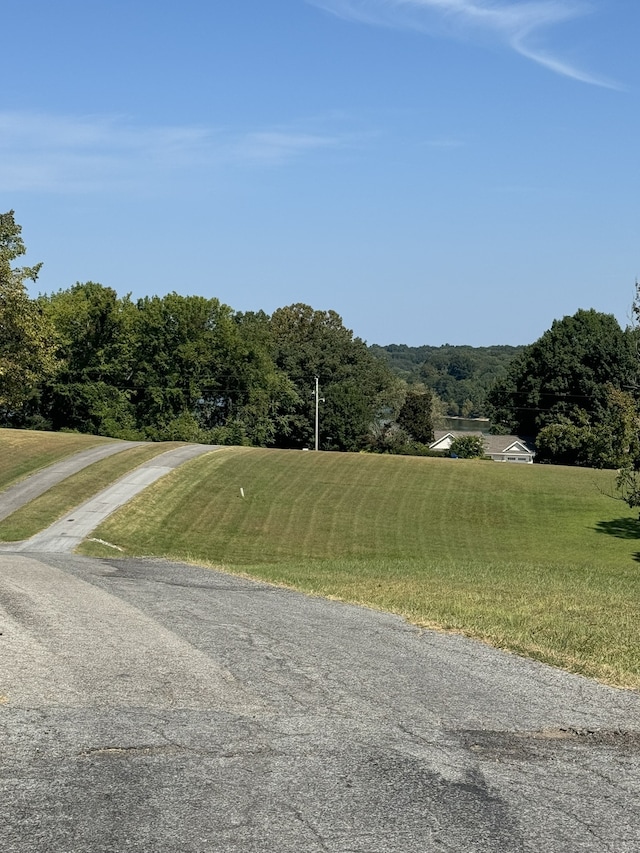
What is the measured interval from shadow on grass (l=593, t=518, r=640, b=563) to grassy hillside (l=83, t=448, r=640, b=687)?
0.38 feet

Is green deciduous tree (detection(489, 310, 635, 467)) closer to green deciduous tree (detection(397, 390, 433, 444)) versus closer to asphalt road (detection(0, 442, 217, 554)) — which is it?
green deciduous tree (detection(397, 390, 433, 444))

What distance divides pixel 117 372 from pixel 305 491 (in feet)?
141

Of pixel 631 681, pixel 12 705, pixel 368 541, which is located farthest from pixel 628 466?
pixel 12 705

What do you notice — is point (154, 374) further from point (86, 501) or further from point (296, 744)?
point (296, 744)

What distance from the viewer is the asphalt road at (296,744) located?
554 cm

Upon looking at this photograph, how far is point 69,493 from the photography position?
44625 millimetres

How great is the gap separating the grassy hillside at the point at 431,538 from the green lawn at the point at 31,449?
8321 millimetres

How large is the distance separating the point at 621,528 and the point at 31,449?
35.5 meters

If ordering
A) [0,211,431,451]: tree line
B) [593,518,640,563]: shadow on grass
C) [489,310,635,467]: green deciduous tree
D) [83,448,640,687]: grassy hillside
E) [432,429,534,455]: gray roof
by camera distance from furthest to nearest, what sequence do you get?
1. [432,429,534,455]: gray roof
2. [489,310,635,467]: green deciduous tree
3. [0,211,431,451]: tree line
4. [593,518,640,563]: shadow on grass
5. [83,448,640,687]: grassy hillside

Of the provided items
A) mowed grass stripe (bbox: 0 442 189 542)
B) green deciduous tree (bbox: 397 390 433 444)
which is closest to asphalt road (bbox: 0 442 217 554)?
mowed grass stripe (bbox: 0 442 189 542)

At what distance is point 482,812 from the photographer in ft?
19.3

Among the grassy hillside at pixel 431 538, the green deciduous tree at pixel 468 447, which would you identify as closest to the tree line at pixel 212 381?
the green deciduous tree at pixel 468 447

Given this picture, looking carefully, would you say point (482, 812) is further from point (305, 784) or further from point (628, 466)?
point (628, 466)

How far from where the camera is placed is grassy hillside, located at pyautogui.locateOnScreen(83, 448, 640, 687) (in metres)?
14.7
